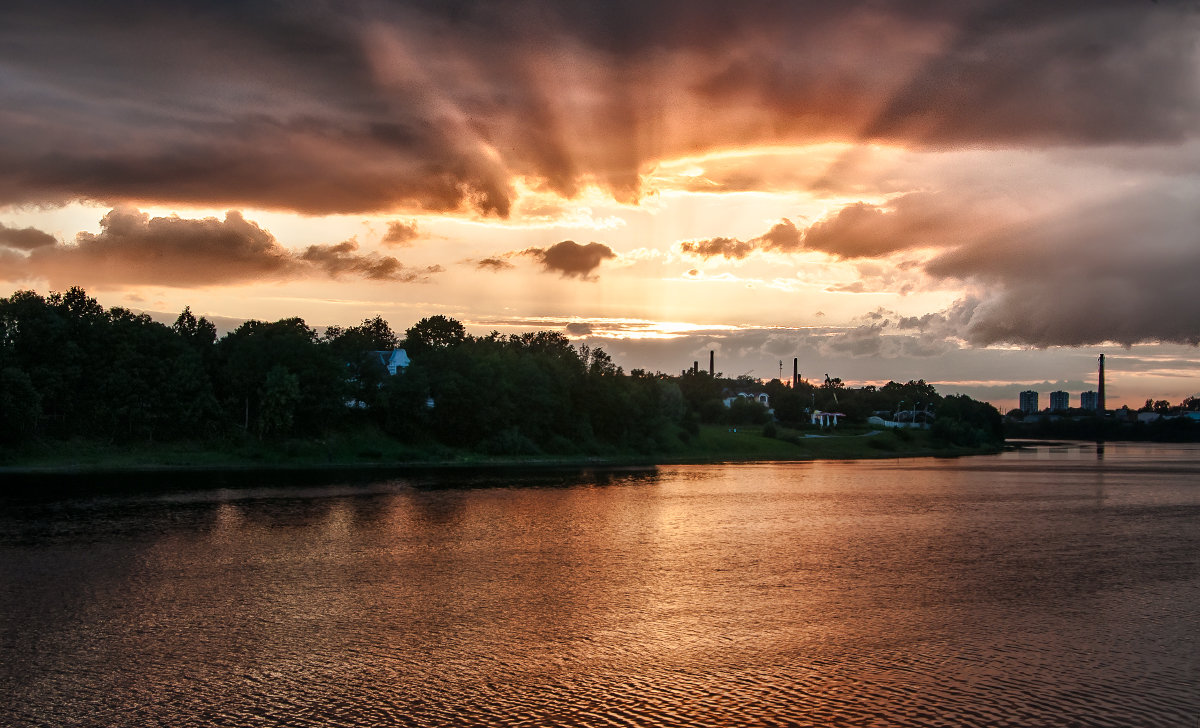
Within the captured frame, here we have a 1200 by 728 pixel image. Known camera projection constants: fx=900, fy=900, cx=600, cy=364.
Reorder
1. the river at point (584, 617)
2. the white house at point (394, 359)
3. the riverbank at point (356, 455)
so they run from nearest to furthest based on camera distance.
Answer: the river at point (584, 617), the riverbank at point (356, 455), the white house at point (394, 359)

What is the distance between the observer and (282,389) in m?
103

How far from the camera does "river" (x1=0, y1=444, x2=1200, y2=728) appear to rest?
22.6m

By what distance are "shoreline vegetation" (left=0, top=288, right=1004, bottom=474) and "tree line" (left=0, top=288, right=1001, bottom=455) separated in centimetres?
19

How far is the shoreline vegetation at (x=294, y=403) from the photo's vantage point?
3674 inches

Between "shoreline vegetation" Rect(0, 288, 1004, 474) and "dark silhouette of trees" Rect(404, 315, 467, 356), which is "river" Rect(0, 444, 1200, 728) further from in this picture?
"dark silhouette of trees" Rect(404, 315, 467, 356)

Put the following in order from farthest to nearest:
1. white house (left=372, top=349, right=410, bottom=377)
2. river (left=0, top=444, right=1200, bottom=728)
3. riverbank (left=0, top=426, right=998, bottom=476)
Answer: white house (left=372, top=349, right=410, bottom=377) → riverbank (left=0, top=426, right=998, bottom=476) → river (left=0, top=444, right=1200, bottom=728)

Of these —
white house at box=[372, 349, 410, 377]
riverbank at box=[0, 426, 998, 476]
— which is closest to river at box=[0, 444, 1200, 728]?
riverbank at box=[0, 426, 998, 476]

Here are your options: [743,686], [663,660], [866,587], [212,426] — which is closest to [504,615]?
[663,660]

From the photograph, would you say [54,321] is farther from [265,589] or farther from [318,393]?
[265,589]

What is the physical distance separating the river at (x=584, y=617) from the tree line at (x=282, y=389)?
33.0m

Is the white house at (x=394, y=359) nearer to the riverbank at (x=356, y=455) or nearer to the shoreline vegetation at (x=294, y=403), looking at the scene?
the shoreline vegetation at (x=294, y=403)

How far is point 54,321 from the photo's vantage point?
9581 cm

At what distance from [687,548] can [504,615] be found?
18007 mm

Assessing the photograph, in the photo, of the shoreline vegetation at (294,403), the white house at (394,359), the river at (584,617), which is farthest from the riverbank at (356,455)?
the white house at (394,359)
